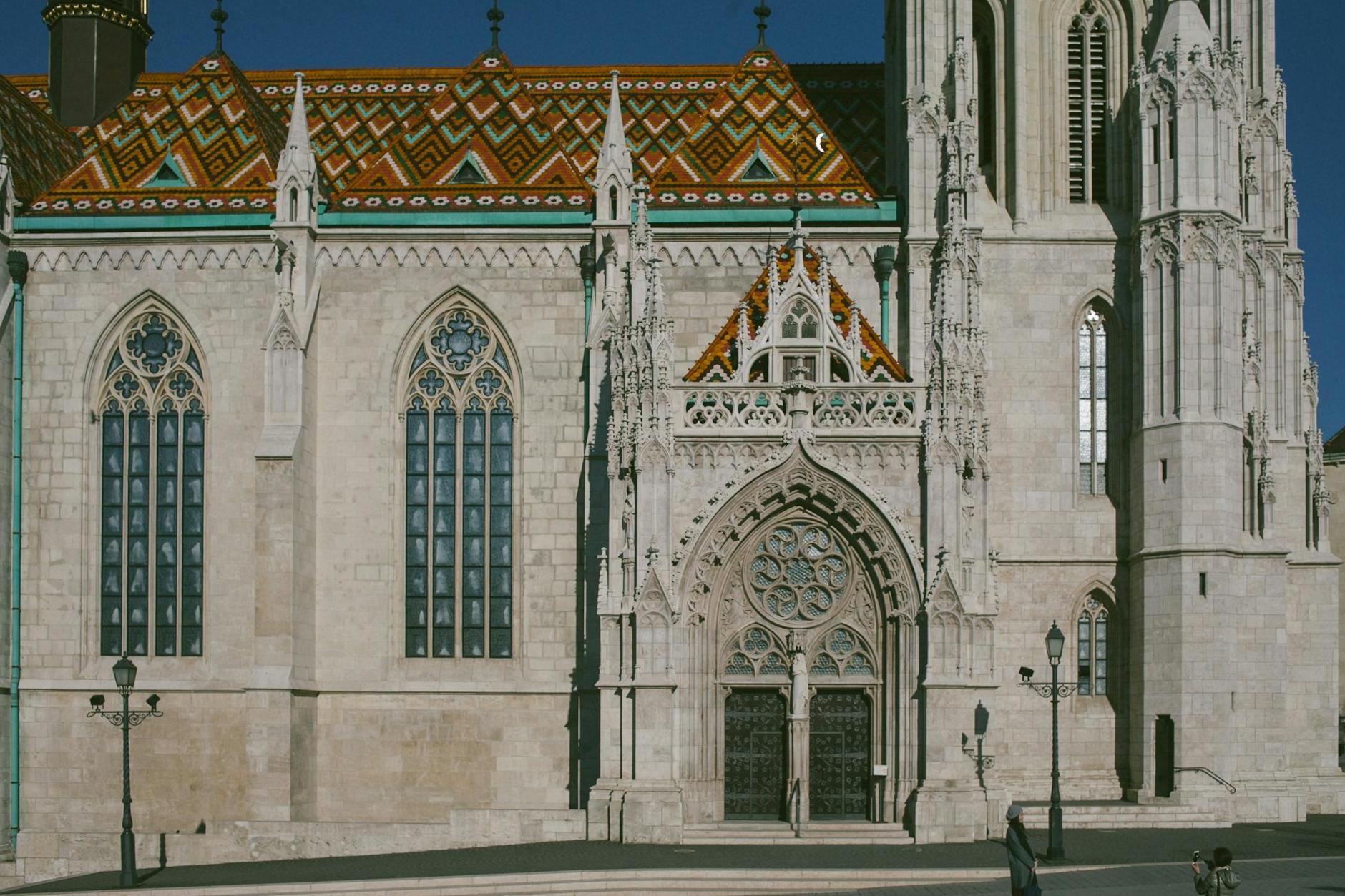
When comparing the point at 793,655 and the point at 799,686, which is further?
the point at 793,655

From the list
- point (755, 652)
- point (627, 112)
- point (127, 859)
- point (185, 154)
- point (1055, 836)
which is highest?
point (627, 112)

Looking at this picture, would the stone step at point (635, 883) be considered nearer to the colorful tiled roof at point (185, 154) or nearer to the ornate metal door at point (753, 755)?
the ornate metal door at point (753, 755)

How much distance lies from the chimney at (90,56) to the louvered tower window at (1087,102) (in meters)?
19.8

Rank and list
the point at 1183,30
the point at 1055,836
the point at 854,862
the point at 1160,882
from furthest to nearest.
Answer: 1. the point at 1183,30
2. the point at 1055,836
3. the point at 854,862
4. the point at 1160,882

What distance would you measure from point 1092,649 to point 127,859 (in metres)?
A: 15.5

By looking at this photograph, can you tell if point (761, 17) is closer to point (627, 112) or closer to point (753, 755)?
point (627, 112)

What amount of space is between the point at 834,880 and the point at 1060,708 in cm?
892

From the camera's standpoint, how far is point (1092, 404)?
30.9 metres

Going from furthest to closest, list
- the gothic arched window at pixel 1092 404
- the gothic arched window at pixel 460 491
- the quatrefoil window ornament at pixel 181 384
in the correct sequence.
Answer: the quatrefoil window ornament at pixel 181 384, the gothic arched window at pixel 460 491, the gothic arched window at pixel 1092 404

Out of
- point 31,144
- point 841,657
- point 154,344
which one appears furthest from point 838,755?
point 31,144

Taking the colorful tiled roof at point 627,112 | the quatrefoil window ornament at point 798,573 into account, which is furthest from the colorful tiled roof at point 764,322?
the colorful tiled roof at point 627,112

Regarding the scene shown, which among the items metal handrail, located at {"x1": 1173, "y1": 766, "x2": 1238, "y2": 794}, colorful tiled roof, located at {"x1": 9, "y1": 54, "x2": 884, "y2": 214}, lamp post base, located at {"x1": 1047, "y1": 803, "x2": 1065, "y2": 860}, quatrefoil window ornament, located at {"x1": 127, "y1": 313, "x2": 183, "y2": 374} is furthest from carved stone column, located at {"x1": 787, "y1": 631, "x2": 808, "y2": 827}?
quatrefoil window ornament, located at {"x1": 127, "y1": 313, "x2": 183, "y2": 374}

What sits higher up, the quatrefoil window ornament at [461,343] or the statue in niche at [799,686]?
the quatrefoil window ornament at [461,343]

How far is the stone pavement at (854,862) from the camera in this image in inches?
859
